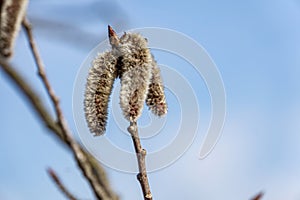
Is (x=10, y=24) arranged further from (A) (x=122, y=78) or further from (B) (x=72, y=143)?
(A) (x=122, y=78)

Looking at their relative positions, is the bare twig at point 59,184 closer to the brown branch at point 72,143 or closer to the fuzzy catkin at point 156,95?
the brown branch at point 72,143

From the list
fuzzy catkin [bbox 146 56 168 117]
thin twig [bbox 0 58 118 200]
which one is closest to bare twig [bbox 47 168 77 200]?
thin twig [bbox 0 58 118 200]

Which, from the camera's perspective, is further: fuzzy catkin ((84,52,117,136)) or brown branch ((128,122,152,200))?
fuzzy catkin ((84,52,117,136))

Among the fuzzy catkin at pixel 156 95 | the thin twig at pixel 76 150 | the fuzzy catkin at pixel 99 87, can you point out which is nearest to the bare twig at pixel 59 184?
the thin twig at pixel 76 150

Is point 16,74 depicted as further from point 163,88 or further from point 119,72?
point 163,88

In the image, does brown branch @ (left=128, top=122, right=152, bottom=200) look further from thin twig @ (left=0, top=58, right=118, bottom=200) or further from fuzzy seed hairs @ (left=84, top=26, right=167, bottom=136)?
thin twig @ (left=0, top=58, right=118, bottom=200)

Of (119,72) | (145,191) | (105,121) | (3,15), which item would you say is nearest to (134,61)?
(119,72)
